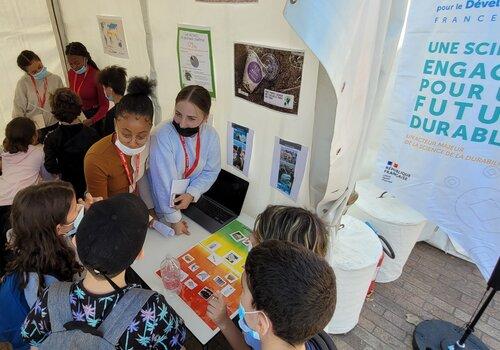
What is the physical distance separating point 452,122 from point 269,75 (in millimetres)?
773

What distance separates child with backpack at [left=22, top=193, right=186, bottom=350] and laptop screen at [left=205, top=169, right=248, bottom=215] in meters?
0.91

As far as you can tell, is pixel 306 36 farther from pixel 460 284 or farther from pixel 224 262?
pixel 460 284

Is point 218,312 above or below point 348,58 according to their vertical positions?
below

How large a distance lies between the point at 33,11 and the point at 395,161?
3622 millimetres

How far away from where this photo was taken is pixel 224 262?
4.69 ft

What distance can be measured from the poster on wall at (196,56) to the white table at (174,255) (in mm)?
817

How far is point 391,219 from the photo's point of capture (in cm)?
203

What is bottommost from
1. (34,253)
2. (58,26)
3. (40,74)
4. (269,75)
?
(34,253)

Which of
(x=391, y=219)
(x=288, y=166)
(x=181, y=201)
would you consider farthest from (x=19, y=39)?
(x=391, y=219)

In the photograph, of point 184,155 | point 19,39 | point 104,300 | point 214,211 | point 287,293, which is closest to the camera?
point 287,293

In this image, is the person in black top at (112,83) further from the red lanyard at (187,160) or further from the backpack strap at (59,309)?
the backpack strap at (59,309)

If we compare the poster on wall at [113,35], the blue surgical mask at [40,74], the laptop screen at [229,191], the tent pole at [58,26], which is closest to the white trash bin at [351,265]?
the laptop screen at [229,191]

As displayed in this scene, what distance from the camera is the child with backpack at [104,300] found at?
0.76 m

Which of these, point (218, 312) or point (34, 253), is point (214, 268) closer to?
point (218, 312)
